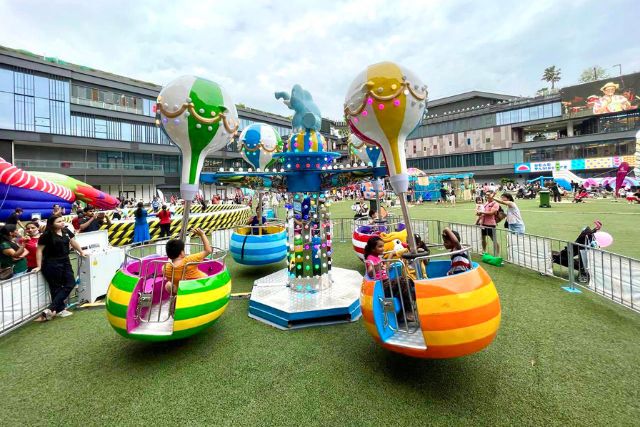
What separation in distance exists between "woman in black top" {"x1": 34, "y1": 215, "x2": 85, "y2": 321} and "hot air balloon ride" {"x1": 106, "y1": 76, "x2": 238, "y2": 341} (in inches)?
64.1

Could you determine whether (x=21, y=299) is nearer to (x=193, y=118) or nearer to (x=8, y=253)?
(x=8, y=253)

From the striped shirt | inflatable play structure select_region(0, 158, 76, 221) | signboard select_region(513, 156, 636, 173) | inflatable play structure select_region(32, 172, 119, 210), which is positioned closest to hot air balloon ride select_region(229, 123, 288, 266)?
the striped shirt

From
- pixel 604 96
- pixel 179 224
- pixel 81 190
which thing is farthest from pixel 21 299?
pixel 604 96

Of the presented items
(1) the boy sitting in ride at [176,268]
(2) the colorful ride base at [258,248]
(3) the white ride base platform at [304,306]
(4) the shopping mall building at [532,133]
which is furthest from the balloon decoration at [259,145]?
(4) the shopping mall building at [532,133]

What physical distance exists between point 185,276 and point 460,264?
361 cm

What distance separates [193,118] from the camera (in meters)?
4.36

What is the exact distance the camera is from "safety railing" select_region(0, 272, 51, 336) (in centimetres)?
496

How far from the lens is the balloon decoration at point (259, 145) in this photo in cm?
734

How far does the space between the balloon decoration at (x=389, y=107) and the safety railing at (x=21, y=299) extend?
5711 millimetres

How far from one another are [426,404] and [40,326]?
19.6 ft

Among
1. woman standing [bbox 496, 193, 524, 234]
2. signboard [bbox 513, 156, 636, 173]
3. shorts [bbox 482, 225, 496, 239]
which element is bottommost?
shorts [bbox 482, 225, 496, 239]

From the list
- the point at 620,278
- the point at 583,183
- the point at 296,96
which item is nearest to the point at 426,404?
the point at 620,278

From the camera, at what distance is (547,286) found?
21.0 ft

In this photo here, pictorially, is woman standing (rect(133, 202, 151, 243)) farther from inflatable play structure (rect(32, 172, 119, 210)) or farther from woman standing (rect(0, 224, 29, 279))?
inflatable play structure (rect(32, 172, 119, 210))
